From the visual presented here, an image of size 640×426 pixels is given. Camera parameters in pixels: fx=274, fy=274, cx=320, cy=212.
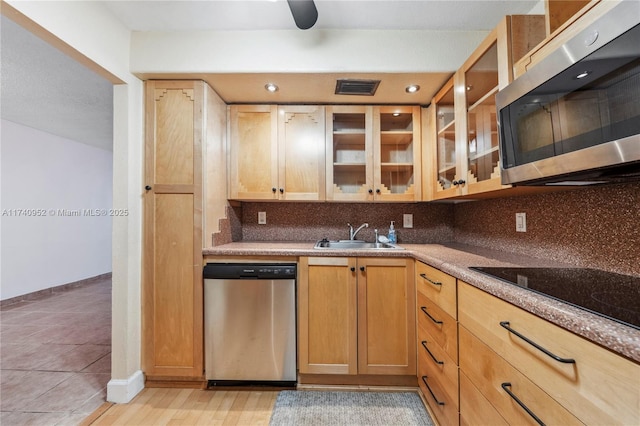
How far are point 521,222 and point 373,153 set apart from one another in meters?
1.10

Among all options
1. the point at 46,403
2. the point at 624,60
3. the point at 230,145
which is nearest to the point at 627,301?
the point at 624,60

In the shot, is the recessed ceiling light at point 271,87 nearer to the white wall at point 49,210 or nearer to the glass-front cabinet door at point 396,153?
the glass-front cabinet door at point 396,153

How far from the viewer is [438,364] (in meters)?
1.42

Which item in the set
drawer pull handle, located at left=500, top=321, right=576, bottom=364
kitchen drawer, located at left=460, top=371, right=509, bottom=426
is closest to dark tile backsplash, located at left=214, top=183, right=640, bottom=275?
drawer pull handle, located at left=500, top=321, right=576, bottom=364

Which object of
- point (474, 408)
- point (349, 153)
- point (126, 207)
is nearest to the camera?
point (474, 408)

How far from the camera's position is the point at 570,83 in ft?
2.90

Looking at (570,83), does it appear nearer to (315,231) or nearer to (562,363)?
(562,363)

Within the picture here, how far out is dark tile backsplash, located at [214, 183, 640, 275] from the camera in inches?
44.8

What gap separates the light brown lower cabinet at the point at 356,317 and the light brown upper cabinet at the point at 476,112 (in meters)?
0.66

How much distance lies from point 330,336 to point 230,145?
1635 millimetres

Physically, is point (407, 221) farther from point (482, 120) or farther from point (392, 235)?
point (482, 120)

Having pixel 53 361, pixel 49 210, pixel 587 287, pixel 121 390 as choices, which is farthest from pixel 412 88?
pixel 49 210

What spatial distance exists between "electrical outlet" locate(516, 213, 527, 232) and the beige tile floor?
282 centimetres

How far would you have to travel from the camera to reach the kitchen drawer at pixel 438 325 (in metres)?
1.26
